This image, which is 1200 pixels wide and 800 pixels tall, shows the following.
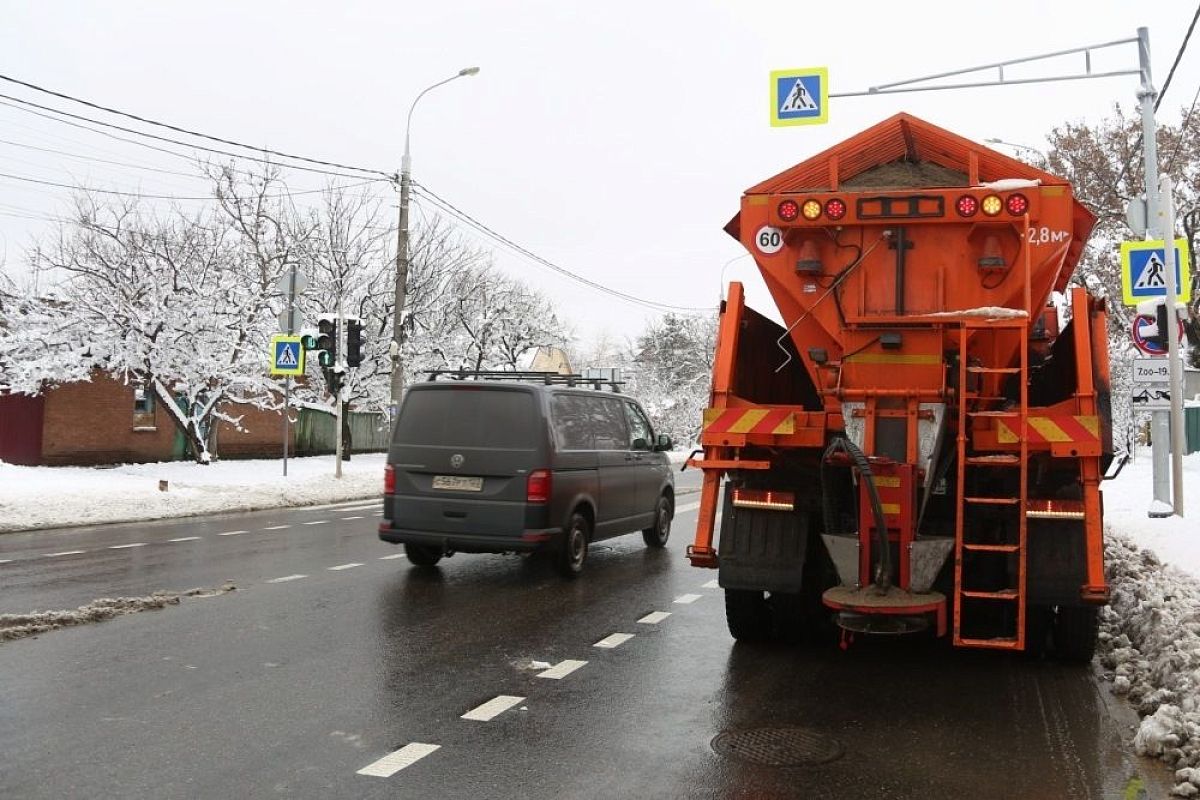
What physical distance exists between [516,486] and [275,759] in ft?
15.9

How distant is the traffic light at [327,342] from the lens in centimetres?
2067

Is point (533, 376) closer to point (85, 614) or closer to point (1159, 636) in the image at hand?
point (85, 614)

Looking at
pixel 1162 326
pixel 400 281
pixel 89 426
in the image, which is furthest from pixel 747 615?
pixel 89 426

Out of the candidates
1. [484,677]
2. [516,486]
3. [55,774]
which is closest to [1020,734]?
[484,677]

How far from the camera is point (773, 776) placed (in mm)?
4289

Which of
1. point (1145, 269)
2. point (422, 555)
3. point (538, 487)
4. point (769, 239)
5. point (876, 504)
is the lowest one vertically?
point (422, 555)

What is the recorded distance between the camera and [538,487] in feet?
30.0

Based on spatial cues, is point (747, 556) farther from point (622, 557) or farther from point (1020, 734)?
point (622, 557)

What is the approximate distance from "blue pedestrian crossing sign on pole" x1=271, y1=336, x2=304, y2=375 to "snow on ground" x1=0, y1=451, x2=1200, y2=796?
2.39m

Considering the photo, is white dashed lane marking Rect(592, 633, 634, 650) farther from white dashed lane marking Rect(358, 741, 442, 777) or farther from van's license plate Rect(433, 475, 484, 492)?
van's license plate Rect(433, 475, 484, 492)

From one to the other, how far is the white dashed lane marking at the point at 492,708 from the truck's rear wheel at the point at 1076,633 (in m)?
3.37

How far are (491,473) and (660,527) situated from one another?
12.2 feet

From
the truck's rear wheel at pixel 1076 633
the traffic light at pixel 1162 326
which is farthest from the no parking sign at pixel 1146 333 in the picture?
the truck's rear wheel at pixel 1076 633

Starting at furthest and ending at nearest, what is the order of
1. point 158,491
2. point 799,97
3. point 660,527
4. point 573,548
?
point 158,491
point 799,97
point 660,527
point 573,548
